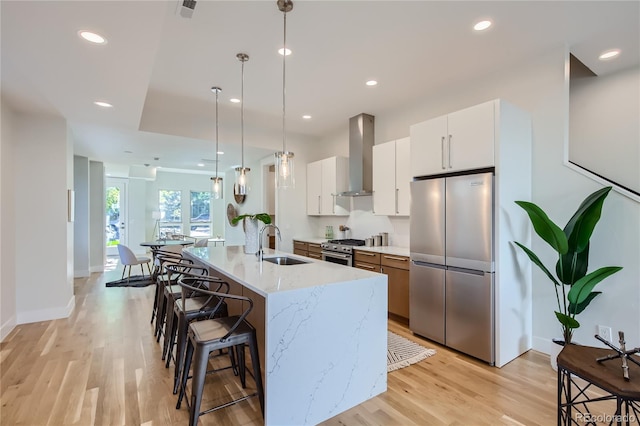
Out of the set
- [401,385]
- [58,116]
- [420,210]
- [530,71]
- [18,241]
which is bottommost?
[401,385]

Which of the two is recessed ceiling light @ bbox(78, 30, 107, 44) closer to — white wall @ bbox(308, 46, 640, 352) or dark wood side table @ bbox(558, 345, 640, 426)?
dark wood side table @ bbox(558, 345, 640, 426)

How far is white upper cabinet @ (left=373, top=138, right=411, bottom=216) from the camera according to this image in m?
4.13

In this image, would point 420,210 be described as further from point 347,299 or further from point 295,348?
point 295,348

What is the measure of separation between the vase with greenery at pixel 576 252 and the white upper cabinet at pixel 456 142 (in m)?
0.63

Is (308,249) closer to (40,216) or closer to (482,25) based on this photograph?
(40,216)

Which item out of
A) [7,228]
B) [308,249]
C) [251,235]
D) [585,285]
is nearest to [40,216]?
[7,228]

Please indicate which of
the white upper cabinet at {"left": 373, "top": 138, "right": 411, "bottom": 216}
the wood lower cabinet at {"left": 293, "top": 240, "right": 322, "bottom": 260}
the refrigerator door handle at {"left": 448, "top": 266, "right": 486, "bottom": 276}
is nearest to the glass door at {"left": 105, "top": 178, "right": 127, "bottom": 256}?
the wood lower cabinet at {"left": 293, "top": 240, "right": 322, "bottom": 260}

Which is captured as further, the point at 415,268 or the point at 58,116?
the point at 58,116

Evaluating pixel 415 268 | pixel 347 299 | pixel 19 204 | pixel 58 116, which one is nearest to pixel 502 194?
pixel 415 268

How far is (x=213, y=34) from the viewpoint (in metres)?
2.71

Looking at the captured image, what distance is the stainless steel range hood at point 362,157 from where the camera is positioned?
485 cm

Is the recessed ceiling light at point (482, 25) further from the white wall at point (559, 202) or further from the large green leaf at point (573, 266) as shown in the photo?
the large green leaf at point (573, 266)

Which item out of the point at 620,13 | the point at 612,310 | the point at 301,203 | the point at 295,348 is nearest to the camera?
the point at 295,348

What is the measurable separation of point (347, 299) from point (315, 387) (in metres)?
0.60
